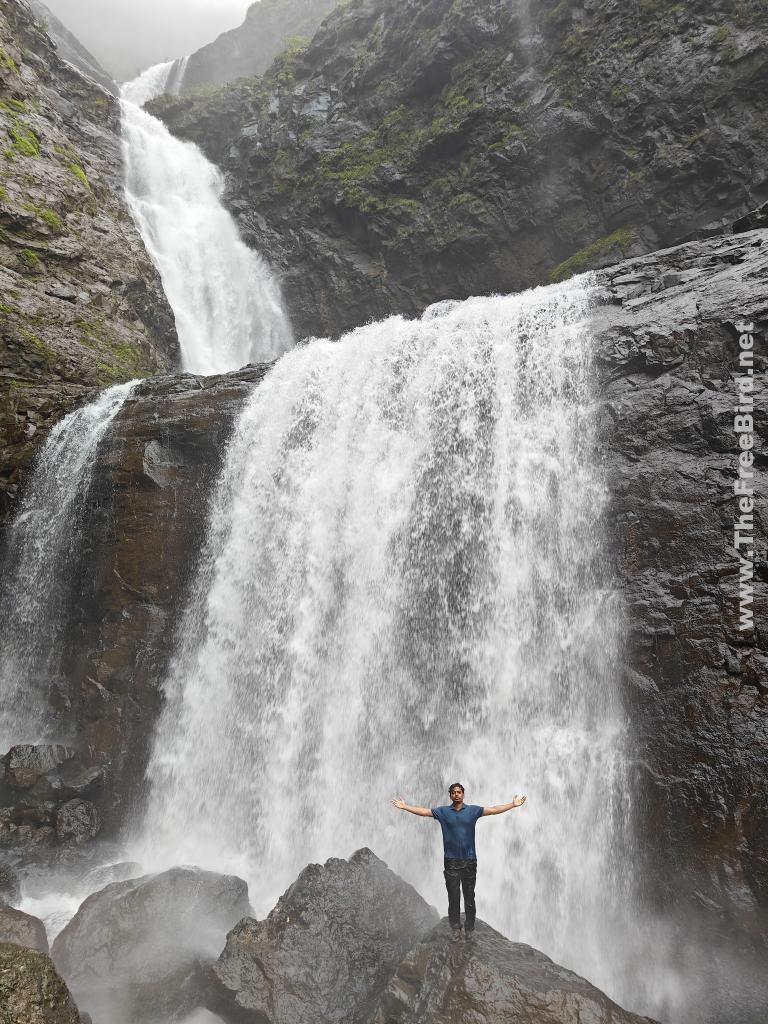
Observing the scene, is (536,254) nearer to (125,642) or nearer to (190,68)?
(125,642)

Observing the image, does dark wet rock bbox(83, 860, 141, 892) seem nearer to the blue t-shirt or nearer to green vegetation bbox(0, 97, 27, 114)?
the blue t-shirt

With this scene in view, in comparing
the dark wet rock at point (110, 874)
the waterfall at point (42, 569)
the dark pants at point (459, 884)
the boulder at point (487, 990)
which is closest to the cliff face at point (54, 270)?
the waterfall at point (42, 569)

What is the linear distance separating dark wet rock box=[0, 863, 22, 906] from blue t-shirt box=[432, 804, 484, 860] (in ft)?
21.9

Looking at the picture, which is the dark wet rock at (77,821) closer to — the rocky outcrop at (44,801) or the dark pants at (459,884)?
the rocky outcrop at (44,801)

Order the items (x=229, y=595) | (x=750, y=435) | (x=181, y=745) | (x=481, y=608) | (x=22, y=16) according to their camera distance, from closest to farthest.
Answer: (x=750, y=435) < (x=481, y=608) < (x=181, y=745) < (x=229, y=595) < (x=22, y=16)

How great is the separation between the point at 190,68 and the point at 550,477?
4961 centimetres

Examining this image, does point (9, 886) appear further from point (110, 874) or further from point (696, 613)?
point (696, 613)

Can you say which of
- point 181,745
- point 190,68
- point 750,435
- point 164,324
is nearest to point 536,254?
point 164,324

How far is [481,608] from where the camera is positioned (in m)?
9.63

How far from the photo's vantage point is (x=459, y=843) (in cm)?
587

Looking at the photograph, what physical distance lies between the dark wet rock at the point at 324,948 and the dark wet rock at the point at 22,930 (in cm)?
225

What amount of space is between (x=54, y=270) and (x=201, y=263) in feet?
24.5

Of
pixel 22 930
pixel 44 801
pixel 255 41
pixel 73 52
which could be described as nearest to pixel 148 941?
pixel 22 930

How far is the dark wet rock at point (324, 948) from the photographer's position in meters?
6.09
